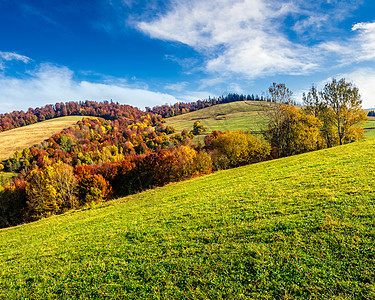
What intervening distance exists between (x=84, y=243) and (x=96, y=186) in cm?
6187

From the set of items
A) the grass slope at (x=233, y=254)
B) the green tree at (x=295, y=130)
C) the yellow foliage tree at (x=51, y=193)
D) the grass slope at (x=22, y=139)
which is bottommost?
the yellow foliage tree at (x=51, y=193)

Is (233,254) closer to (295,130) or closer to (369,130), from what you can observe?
(295,130)

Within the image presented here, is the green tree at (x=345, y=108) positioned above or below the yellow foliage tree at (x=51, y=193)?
above

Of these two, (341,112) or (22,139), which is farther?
(22,139)

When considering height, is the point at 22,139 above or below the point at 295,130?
above

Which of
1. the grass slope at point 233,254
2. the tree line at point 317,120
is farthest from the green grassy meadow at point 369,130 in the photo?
the grass slope at point 233,254

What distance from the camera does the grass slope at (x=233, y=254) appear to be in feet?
19.5

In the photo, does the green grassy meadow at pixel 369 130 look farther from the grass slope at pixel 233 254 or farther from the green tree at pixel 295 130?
the grass slope at pixel 233 254

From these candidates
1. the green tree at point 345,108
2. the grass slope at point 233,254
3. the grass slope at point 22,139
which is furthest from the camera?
the grass slope at point 22,139

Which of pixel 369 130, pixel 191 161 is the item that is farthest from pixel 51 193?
pixel 369 130

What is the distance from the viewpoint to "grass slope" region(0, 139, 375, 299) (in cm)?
593

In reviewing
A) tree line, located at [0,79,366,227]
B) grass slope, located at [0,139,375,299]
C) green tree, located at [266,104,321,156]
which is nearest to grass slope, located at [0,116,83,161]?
tree line, located at [0,79,366,227]

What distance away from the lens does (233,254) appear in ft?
25.0

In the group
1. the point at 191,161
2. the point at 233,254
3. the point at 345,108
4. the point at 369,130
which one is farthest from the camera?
the point at 369,130
